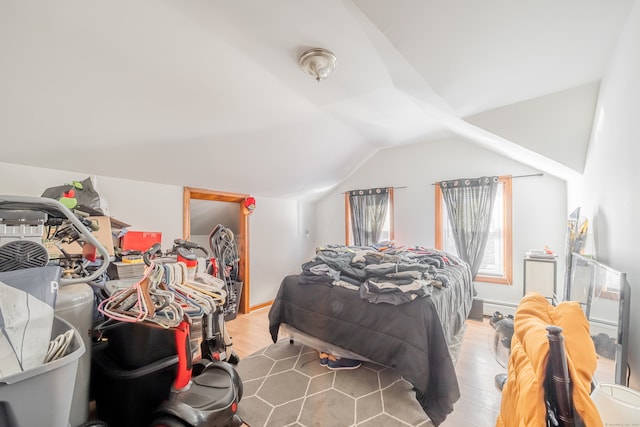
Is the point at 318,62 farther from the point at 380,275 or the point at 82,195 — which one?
the point at 82,195

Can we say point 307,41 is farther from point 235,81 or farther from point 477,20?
point 477,20

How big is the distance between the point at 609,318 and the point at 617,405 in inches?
24.1

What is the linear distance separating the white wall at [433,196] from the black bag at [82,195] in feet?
12.4

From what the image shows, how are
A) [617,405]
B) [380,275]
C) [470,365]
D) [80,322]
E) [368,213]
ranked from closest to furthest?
1. [617,405]
2. [80,322]
3. [380,275]
4. [470,365]
5. [368,213]

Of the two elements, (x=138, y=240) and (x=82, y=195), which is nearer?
(x=82, y=195)

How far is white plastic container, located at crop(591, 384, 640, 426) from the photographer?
0.71 metres

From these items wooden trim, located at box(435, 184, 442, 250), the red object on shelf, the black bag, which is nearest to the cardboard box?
the black bag

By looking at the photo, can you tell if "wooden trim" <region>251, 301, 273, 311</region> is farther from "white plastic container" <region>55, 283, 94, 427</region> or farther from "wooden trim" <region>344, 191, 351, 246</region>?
"white plastic container" <region>55, 283, 94, 427</region>

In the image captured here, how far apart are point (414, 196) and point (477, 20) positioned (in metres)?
3.34

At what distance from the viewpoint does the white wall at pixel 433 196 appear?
3395 millimetres

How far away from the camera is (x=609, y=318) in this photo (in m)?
1.14

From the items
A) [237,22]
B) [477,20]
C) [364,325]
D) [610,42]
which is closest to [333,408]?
[364,325]

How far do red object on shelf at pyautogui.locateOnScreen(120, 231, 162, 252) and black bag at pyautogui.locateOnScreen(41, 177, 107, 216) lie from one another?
363 mm

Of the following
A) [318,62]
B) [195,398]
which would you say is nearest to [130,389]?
[195,398]
